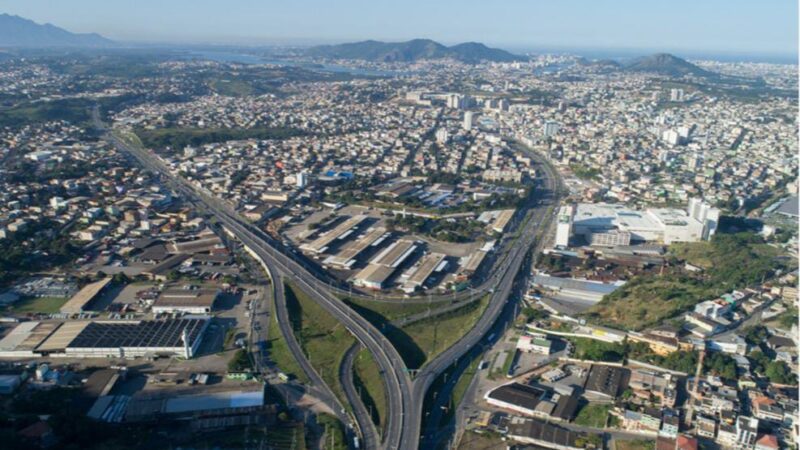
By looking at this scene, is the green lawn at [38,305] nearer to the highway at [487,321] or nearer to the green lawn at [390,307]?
the green lawn at [390,307]

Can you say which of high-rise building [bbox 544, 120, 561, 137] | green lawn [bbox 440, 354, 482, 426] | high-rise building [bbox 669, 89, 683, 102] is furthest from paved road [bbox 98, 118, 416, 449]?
high-rise building [bbox 669, 89, 683, 102]

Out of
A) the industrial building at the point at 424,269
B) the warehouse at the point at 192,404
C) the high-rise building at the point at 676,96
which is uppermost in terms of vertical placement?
the high-rise building at the point at 676,96

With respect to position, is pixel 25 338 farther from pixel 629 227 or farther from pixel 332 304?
pixel 629 227

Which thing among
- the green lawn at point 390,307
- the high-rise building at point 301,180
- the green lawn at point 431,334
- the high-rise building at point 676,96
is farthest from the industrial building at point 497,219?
the high-rise building at point 676,96

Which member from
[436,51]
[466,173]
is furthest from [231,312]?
[436,51]

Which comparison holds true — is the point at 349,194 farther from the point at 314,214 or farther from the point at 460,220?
the point at 460,220

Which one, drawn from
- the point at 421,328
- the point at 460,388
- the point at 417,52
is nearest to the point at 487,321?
the point at 421,328

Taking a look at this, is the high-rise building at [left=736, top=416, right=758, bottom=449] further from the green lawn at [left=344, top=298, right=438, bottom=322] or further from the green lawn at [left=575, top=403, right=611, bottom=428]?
the green lawn at [left=344, top=298, right=438, bottom=322]
